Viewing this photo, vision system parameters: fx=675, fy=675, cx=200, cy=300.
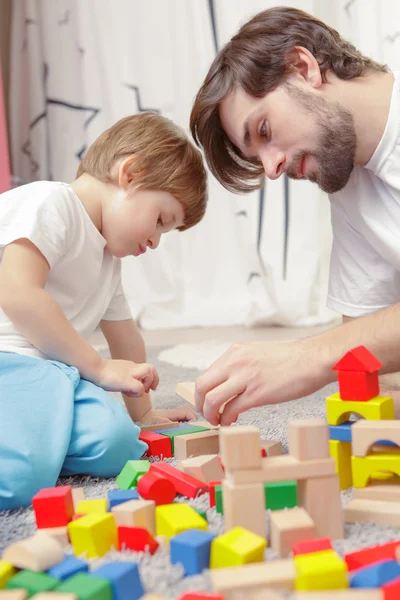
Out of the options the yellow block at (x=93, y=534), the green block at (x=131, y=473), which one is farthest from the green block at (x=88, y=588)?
the green block at (x=131, y=473)

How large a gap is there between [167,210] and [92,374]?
1.24 ft

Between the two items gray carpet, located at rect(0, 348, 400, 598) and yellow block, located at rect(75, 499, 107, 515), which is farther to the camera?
yellow block, located at rect(75, 499, 107, 515)

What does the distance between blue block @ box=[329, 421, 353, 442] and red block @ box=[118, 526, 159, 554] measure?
271 mm

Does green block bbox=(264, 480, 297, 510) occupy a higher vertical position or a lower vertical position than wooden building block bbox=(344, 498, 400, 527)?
higher

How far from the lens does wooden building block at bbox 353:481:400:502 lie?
2.74 ft

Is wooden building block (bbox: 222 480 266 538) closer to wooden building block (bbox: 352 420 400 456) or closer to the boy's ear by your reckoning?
wooden building block (bbox: 352 420 400 456)

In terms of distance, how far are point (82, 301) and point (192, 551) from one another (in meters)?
0.76

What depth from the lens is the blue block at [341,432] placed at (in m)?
0.88

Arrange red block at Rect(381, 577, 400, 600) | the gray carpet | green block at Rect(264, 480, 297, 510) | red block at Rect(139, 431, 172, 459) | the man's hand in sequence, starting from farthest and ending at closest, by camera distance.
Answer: red block at Rect(139, 431, 172, 459), the man's hand, green block at Rect(264, 480, 297, 510), the gray carpet, red block at Rect(381, 577, 400, 600)

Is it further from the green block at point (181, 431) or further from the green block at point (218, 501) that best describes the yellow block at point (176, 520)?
the green block at point (181, 431)

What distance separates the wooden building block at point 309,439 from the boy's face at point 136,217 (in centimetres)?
70

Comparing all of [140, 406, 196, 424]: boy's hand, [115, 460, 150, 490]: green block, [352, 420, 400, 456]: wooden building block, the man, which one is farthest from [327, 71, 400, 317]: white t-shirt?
[115, 460, 150, 490]: green block

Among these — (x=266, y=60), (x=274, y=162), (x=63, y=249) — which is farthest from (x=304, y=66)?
(x=63, y=249)

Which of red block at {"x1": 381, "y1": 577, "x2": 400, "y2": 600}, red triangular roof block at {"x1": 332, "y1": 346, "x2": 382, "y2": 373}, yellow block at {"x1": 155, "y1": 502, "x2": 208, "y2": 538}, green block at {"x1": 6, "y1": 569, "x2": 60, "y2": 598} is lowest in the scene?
yellow block at {"x1": 155, "y1": 502, "x2": 208, "y2": 538}
